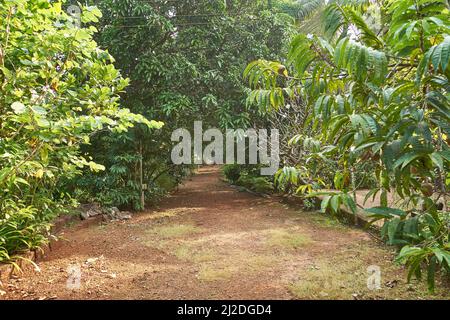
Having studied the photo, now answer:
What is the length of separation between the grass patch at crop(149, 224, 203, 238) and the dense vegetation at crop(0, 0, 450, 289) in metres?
1.32

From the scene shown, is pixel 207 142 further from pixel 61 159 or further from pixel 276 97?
pixel 276 97

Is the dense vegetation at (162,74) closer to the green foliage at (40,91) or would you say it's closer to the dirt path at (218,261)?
the dirt path at (218,261)

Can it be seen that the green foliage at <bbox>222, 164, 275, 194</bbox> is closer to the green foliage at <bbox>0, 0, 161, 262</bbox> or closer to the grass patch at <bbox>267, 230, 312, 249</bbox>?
the grass patch at <bbox>267, 230, 312, 249</bbox>

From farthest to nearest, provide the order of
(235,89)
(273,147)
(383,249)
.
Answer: (273,147) → (235,89) → (383,249)

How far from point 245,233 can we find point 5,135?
3.22 meters

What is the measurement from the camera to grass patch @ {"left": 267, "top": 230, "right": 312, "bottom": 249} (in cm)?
403

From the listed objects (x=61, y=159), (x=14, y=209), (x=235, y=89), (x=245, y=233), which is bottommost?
(x=245, y=233)

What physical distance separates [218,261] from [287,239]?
1225 millimetres

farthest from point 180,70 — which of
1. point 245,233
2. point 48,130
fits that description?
point 48,130

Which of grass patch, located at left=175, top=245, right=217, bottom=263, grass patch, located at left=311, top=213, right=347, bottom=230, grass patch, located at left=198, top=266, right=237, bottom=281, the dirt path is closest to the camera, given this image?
the dirt path

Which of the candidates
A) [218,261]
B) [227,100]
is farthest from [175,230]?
[227,100]

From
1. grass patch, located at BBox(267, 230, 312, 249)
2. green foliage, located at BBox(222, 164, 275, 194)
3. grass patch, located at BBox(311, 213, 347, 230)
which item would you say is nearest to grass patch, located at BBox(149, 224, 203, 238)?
grass patch, located at BBox(267, 230, 312, 249)

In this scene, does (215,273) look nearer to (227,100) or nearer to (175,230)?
(175,230)

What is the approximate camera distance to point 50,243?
3.90m
